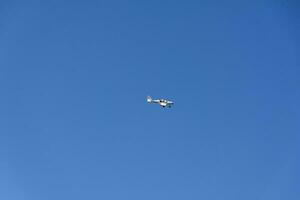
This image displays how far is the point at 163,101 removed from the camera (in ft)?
167
